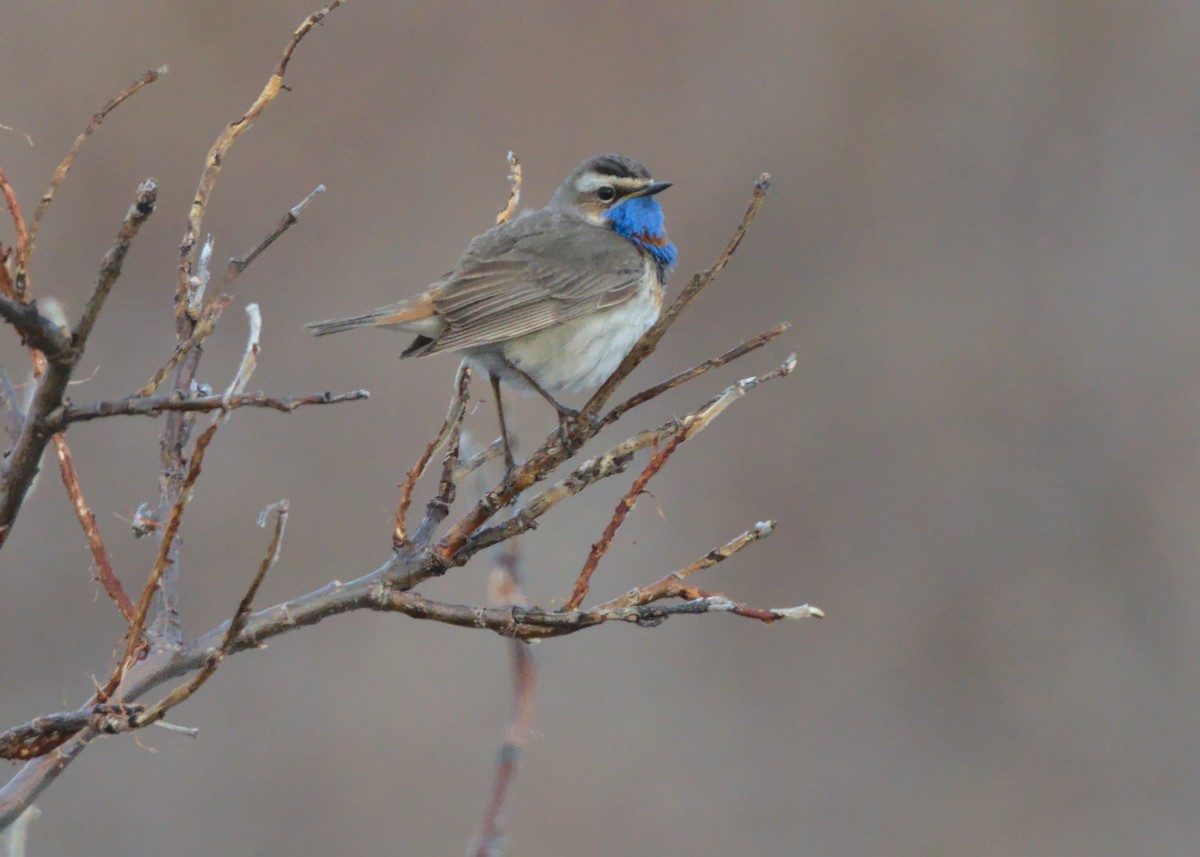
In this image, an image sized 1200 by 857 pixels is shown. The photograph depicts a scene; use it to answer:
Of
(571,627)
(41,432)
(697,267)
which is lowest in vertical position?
(571,627)

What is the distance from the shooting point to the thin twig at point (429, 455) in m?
2.50

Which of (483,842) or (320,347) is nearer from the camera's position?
(483,842)

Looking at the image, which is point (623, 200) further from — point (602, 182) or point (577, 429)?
point (577, 429)

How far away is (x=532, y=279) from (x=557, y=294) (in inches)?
4.7

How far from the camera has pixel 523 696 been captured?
201 centimetres

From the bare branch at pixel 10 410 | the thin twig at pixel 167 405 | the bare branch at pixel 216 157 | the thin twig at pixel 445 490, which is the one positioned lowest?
the thin twig at pixel 167 405

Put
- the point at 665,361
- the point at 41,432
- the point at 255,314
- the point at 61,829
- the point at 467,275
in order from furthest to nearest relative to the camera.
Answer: the point at 665,361 < the point at 61,829 < the point at 467,275 < the point at 255,314 < the point at 41,432

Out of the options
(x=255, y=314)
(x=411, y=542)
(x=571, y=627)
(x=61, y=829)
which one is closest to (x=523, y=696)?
(x=571, y=627)

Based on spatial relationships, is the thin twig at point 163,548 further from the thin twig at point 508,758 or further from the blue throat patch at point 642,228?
the blue throat patch at point 642,228

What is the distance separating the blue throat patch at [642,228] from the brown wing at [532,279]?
52 mm

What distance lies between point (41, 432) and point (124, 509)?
5377 millimetres

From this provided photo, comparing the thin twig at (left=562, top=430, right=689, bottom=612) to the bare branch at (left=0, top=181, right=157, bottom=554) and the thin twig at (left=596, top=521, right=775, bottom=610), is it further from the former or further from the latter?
the bare branch at (left=0, top=181, right=157, bottom=554)

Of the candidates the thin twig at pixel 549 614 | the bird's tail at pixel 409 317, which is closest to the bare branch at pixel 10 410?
the thin twig at pixel 549 614

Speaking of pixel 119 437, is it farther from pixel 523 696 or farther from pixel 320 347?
pixel 523 696
